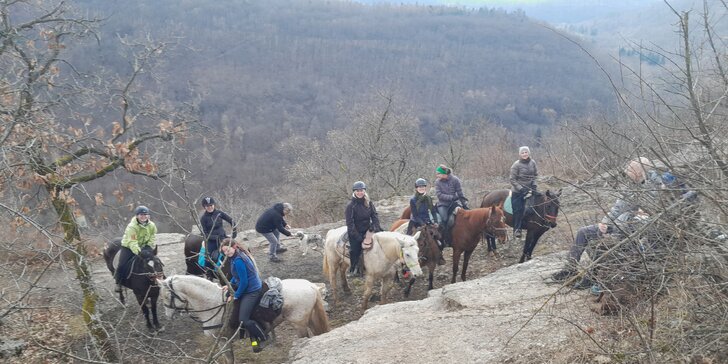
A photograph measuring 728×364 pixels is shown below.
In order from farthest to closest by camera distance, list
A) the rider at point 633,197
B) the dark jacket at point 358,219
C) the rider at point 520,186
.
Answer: the rider at point 520,186 → the dark jacket at point 358,219 → the rider at point 633,197

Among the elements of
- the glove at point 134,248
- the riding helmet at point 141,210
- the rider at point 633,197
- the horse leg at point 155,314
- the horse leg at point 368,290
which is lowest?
the horse leg at point 155,314

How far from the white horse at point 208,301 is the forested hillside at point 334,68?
4135 cm

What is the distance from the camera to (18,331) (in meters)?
9.43

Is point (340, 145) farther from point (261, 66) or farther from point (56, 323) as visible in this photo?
point (261, 66)

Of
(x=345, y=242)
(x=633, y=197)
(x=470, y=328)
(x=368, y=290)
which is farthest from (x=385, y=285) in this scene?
(x=633, y=197)

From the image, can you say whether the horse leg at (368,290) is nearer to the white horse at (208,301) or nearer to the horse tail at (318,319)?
the horse tail at (318,319)

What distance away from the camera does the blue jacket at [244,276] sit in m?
7.12

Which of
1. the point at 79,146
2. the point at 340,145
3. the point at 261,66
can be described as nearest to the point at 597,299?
the point at 79,146

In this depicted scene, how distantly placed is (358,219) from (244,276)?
9.72 feet

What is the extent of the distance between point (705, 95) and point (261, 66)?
8300cm

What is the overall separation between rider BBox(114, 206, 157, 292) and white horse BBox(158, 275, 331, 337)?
161cm

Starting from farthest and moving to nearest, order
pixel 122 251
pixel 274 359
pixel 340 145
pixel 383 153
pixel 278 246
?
pixel 340 145, pixel 383 153, pixel 278 246, pixel 122 251, pixel 274 359

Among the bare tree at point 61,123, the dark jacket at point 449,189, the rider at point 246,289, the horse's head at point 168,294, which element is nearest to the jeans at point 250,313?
the rider at point 246,289

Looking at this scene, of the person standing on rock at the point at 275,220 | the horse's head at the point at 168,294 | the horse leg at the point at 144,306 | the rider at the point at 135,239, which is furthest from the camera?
the person standing on rock at the point at 275,220
